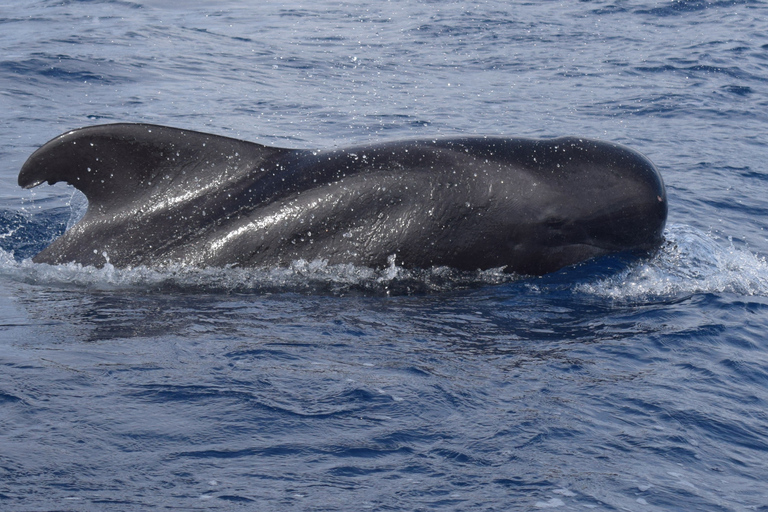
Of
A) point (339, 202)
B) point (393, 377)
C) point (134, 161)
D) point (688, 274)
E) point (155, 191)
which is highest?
point (134, 161)

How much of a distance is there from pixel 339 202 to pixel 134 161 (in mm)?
2136

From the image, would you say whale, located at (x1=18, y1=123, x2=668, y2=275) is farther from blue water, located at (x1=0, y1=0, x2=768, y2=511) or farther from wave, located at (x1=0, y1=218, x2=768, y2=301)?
blue water, located at (x1=0, y1=0, x2=768, y2=511)

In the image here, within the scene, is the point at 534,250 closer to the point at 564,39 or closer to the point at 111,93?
the point at 111,93

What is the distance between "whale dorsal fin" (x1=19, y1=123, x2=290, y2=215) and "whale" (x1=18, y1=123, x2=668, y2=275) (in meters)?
0.01

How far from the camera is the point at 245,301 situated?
9.10 metres

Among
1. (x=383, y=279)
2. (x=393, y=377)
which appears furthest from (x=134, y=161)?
(x=393, y=377)

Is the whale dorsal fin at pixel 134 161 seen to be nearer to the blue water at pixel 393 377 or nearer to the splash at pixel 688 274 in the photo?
the blue water at pixel 393 377

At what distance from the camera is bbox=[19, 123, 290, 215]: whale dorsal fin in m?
9.08

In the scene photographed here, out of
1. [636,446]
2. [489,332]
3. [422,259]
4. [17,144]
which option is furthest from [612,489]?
[17,144]

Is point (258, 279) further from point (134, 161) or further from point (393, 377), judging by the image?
point (393, 377)

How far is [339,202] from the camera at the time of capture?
966 centimetres

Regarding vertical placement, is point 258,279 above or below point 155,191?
below

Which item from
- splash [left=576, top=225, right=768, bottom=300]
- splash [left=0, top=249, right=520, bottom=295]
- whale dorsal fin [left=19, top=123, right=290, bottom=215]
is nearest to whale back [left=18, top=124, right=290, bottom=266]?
whale dorsal fin [left=19, top=123, right=290, bottom=215]

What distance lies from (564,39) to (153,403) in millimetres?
25906
